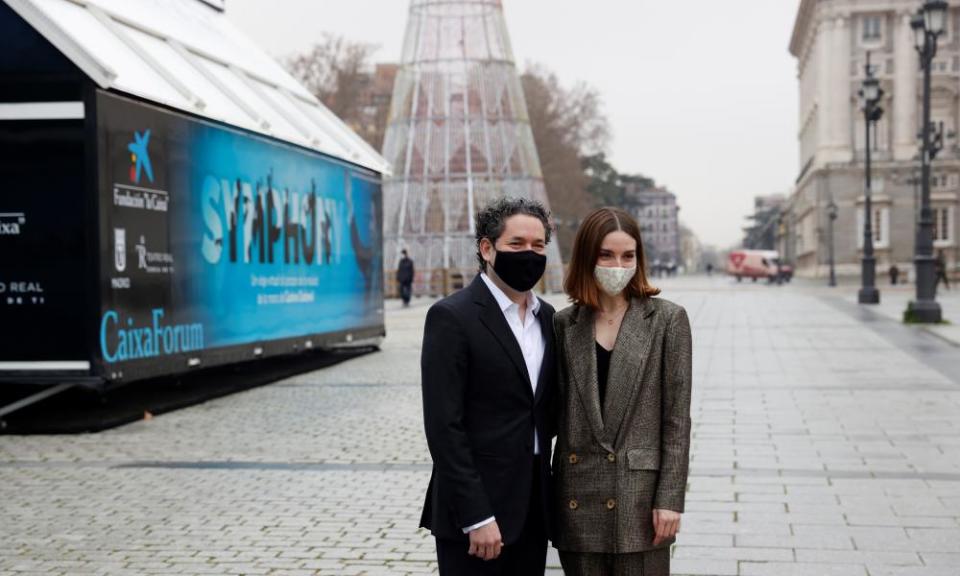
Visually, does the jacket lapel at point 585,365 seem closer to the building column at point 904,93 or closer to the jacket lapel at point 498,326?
the jacket lapel at point 498,326

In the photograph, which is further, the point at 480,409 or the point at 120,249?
the point at 120,249

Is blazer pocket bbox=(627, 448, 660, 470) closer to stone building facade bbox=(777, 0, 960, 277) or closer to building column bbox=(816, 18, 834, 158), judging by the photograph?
stone building facade bbox=(777, 0, 960, 277)

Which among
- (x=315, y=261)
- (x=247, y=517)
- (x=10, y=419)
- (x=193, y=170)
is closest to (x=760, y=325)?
(x=315, y=261)

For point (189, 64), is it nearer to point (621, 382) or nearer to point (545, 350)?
point (545, 350)

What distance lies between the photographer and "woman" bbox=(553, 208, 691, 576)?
3.56 meters

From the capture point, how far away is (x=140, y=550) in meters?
6.54

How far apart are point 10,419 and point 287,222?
188 inches

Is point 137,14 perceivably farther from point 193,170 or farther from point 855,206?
point 855,206

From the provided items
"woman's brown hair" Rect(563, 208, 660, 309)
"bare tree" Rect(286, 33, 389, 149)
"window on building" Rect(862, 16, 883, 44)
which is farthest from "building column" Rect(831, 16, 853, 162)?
"woman's brown hair" Rect(563, 208, 660, 309)

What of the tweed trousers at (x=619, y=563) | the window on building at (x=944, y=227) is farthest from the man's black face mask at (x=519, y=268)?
the window on building at (x=944, y=227)

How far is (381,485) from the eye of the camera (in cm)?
827

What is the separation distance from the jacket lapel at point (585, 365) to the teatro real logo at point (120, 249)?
8.12 meters

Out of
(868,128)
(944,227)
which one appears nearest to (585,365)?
(868,128)

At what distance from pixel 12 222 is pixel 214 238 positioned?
105 inches
